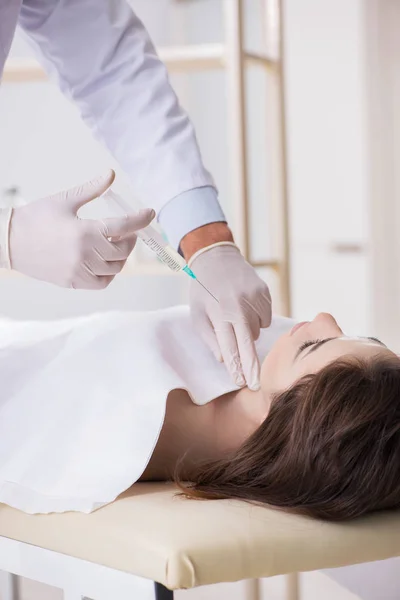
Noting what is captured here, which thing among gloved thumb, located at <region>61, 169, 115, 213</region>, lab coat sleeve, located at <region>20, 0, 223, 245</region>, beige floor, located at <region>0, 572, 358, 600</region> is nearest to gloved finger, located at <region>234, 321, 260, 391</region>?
lab coat sleeve, located at <region>20, 0, 223, 245</region>

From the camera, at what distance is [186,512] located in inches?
44.0

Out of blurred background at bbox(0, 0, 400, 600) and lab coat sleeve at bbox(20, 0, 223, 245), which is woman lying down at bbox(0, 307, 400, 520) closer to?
lab coat sleeve at bbox(20, 0, 223, 245)

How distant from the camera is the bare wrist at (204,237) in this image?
1.63 metres

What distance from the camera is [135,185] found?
1763mm

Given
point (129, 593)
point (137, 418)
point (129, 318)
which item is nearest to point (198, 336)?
point (129, 318)

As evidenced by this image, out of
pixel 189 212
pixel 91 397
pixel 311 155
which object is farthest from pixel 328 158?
pixel 91 397

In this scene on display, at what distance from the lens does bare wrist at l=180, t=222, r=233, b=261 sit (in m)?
1.63

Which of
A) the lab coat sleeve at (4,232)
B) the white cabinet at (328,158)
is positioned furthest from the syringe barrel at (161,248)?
the white cabinet at (328,158)

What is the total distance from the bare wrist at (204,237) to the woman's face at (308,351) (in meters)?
0.27

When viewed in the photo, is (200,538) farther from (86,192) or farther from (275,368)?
(86,192)

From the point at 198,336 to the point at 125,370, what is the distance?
8.6 inches

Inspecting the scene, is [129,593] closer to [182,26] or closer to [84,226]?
[84,226]

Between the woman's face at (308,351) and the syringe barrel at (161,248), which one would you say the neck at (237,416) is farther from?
the syringe barrel at (161,248)

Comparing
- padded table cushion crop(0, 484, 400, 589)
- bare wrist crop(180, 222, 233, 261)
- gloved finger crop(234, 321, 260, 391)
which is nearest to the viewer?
padded table cushion crop(0, 484, 400, 589)
